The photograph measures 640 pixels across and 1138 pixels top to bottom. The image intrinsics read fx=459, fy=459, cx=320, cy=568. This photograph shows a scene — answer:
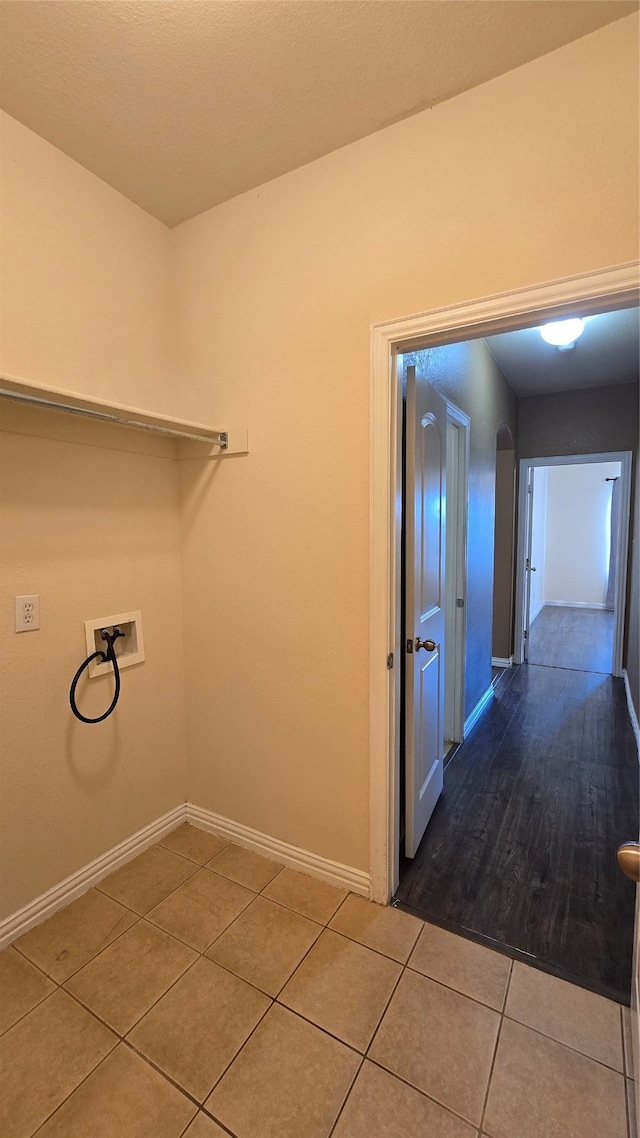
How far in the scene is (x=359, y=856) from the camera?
71.2 inches

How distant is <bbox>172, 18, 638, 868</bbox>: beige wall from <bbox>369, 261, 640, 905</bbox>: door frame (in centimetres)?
5

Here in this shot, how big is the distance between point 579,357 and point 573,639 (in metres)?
3.74

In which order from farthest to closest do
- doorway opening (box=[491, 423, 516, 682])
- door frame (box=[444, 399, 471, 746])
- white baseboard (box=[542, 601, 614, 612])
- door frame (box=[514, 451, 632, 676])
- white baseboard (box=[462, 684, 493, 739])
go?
1. white baseboard (box=[542, 601, 614, 612])
2. doorway opening (box=[491, 423, 516, 682])
3. door frame (box=[514, 451, 632, 676])
4. white baseboard (box=[462, 684, 493, 739])
5. door frame (box=[444, 399, 471, 746])

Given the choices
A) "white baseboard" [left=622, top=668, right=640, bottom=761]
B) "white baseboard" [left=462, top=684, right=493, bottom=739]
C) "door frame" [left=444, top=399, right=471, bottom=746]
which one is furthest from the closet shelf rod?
"white baseboard" [left=622, top=668, right=640, bottom=761]

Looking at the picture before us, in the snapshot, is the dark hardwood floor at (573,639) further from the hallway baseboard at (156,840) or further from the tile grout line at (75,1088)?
the tile grout line at (75,1088)

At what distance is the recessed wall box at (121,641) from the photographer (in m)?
1.83

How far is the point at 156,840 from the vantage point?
2.14m

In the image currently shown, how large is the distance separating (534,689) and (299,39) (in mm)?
4337

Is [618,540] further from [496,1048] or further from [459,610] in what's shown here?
[496,1048]

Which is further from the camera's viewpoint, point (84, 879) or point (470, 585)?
point (470, 585)

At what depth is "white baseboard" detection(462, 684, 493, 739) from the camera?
10.8ft

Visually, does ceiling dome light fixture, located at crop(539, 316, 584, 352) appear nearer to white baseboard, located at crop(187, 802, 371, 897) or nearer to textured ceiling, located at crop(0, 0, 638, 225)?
textured ceiling, located at crop(0, 0, 638, 225)

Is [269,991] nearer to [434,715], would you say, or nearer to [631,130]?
[434,715]

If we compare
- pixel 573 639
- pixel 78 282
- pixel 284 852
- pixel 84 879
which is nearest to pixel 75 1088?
pixel 84 879
